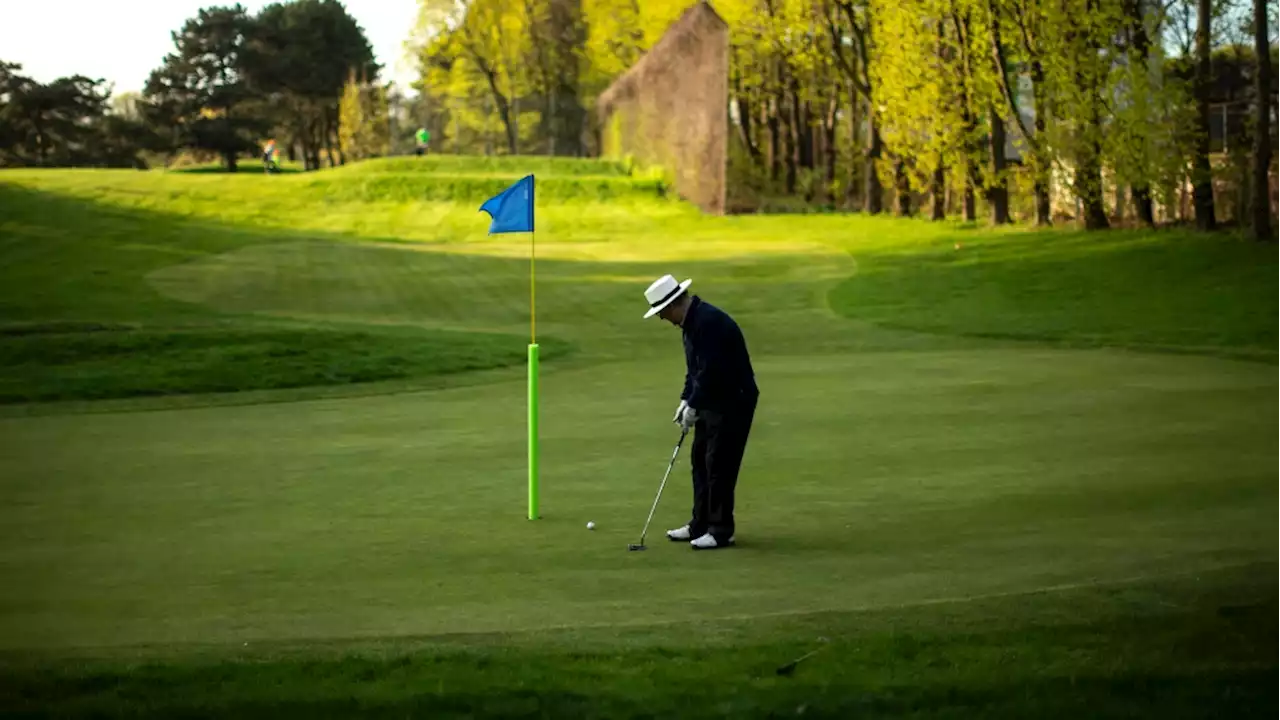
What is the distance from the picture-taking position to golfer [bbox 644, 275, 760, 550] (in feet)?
32.1

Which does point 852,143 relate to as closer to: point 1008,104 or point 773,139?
point 773,139

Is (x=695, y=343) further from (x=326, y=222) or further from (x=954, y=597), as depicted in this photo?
(x=326, y=222)

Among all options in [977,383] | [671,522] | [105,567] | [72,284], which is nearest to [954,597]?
[671,522]

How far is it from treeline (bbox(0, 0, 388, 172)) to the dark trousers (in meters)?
59.0

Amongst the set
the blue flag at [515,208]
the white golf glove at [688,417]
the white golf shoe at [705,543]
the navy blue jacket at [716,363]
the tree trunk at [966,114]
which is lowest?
the white golf shoe at [705,543]

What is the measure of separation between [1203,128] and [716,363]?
25.7 metres

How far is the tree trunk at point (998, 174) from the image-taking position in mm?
38781

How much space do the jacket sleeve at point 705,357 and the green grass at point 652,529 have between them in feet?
3.26

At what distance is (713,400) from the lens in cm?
987

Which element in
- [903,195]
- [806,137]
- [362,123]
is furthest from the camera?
[362,123]

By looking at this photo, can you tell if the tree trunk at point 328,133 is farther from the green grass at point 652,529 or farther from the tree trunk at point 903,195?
the green grass at point 652,529

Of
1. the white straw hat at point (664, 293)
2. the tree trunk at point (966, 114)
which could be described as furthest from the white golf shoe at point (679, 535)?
the tree trunk at point (966, 114)

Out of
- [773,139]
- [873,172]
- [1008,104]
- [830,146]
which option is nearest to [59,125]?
[773,139]

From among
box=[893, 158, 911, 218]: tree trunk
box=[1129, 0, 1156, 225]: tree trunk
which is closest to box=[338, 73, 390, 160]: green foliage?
box=[893, 158, 911, 218]: tree trunk
